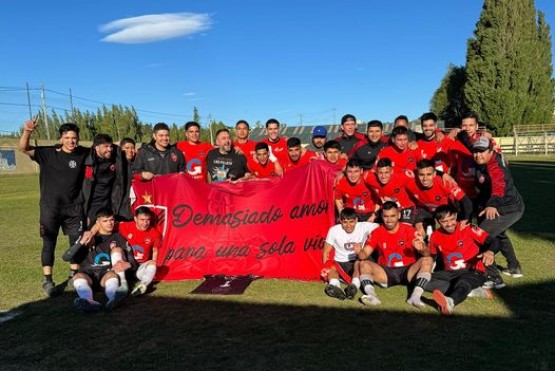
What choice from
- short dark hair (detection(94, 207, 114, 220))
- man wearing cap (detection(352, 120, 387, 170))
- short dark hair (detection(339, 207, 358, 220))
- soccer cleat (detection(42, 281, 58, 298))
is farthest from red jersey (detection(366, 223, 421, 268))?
soccer cleat (detection(42, 281, 58, 298))

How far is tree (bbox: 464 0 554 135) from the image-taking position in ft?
142

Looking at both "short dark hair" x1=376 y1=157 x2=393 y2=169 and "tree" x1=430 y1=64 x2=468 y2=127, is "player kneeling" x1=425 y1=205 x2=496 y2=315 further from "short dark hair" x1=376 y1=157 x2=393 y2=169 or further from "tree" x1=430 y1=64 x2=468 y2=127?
"tree" x1=430 y1=64 x2=468 y2=127

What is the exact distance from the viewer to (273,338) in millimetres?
4316

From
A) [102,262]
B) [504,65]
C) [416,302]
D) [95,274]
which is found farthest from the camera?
[504,65]

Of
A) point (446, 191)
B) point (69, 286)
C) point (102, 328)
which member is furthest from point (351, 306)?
point (69, 286)

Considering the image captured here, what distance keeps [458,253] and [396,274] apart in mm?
824

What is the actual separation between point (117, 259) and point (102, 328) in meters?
1.28

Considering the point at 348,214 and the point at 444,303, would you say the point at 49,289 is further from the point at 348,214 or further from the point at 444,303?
the point at 444,303

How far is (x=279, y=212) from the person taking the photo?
6.78 m

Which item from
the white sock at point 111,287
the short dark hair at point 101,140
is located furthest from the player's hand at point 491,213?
the short dark hair at point 101,140

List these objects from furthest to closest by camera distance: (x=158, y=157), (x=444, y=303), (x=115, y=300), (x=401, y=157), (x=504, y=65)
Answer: (x=504, y=65) < (x=158, y=157) < (x=401, y=157) < (x=115, y=300) < (x=444, y=303)

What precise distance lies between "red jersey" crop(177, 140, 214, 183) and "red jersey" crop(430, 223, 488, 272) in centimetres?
428

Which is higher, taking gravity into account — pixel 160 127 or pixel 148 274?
pixel 160 127

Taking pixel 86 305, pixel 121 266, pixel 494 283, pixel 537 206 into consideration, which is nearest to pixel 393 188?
pixel 494 283
